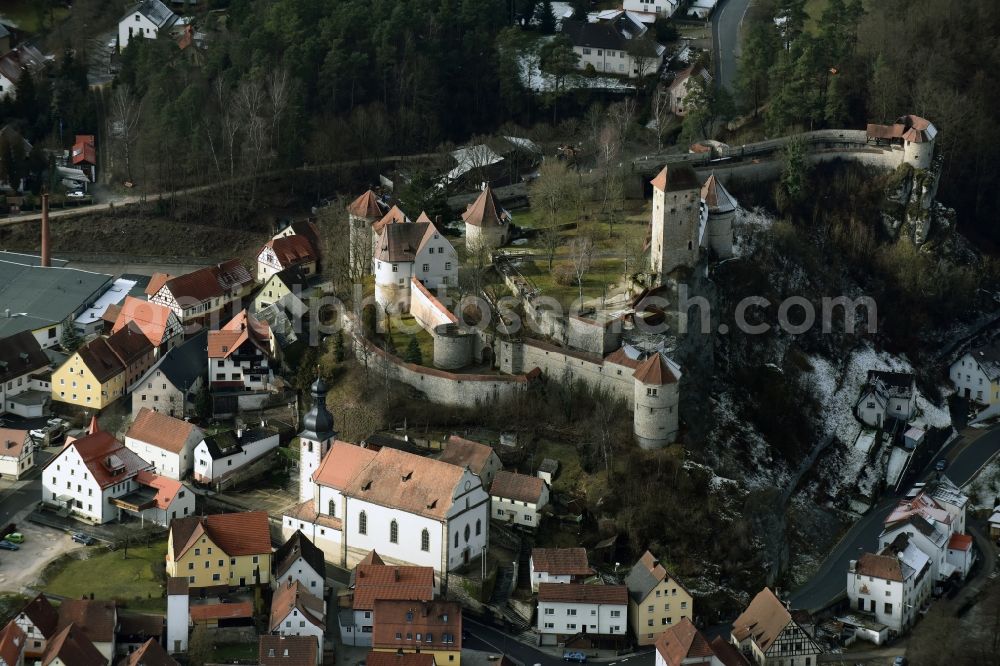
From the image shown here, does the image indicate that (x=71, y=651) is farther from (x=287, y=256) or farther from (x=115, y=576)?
(x=287, y=256)

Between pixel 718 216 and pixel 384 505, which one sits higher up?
pixel 718 216

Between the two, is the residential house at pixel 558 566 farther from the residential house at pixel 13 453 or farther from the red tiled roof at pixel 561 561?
the residential house at pixel 13 453

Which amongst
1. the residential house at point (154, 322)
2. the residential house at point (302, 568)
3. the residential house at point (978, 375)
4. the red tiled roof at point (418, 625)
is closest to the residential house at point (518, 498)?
the red tiled roof at point (418, 625)

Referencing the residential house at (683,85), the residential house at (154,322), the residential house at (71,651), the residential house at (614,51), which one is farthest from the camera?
the residential house at (614,51)

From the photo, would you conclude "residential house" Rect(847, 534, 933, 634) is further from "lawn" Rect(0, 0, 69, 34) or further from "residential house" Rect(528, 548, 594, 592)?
"lawn" Rect(0, 0, 69, 34)

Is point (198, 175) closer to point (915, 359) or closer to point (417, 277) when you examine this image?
point (417, 277)

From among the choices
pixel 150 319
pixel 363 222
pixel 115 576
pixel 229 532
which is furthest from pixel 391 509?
pixel 363 222

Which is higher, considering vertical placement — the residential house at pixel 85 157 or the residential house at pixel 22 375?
the residential house at pixel 85 157
